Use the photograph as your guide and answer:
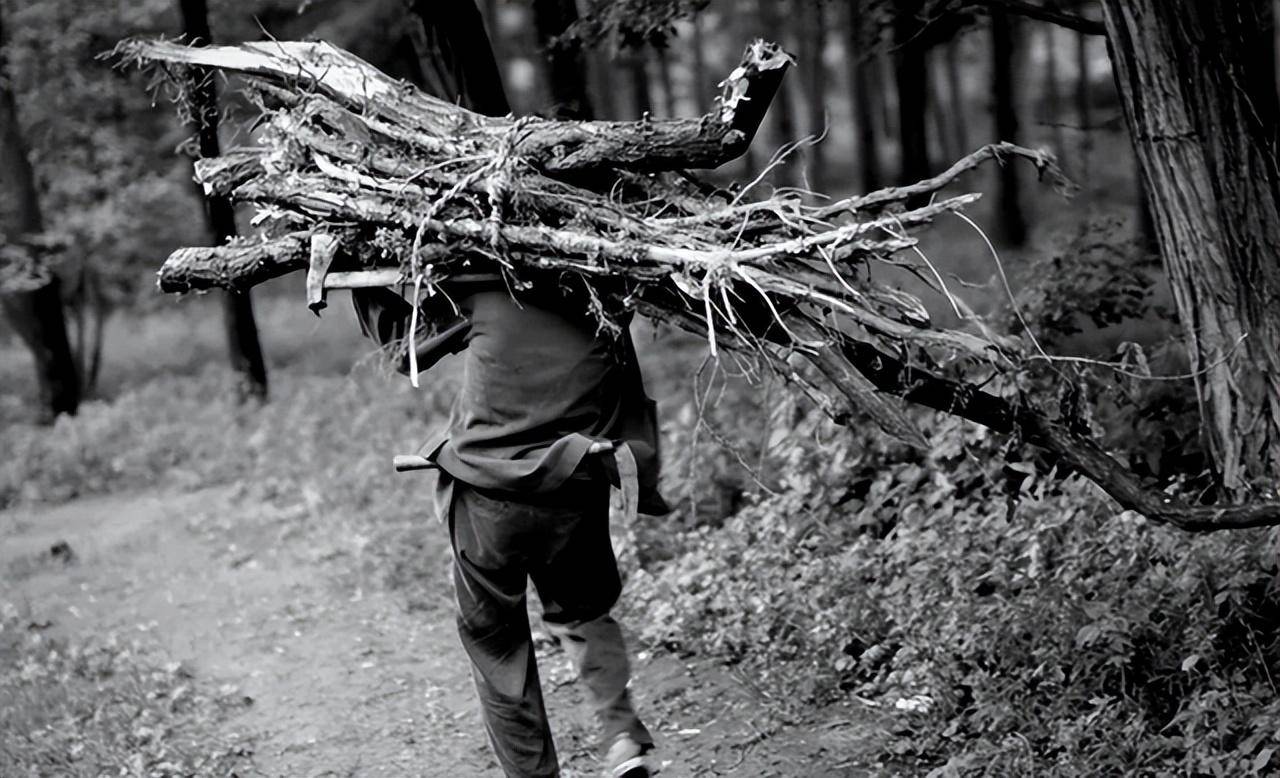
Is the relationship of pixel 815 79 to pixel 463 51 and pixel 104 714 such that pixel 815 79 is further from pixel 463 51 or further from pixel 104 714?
pixel 104 714

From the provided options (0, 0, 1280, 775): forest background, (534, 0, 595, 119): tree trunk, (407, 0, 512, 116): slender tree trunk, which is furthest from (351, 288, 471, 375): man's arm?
(534, 0, 595, 119): tree trunk

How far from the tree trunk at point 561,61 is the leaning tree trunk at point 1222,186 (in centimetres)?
471

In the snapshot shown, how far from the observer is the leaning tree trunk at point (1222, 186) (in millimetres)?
5172

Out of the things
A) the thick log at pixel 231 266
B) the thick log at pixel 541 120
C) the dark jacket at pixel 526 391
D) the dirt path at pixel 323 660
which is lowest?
the dirt path at pixel 323 660

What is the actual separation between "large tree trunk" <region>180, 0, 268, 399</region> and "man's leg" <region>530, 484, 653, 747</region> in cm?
211

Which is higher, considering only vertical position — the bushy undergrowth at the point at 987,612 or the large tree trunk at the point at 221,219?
the large tree trunk at the point at 221,219

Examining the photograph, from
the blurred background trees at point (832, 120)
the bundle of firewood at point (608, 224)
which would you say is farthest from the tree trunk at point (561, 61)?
the bundle of firewood at point (608, 224)

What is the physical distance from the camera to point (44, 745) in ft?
20.6

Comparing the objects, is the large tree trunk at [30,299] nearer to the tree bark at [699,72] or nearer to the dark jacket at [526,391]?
the dark jacket at [526,391]

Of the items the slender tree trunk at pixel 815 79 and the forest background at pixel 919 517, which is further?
the slender tree trunk at pixel 815 79

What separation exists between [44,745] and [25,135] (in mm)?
15116

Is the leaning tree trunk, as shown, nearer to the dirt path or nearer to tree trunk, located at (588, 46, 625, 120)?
the dirt path

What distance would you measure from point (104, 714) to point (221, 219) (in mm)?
5389

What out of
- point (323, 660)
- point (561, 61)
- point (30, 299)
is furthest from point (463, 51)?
point (30, 299)
